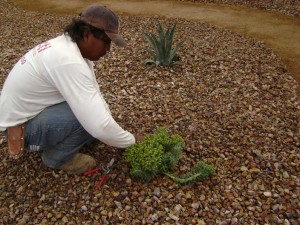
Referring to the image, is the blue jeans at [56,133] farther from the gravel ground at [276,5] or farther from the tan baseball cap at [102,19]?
the gravel ground at [276,5]

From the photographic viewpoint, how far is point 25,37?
19.8 ft

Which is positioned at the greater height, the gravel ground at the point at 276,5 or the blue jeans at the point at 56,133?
the gravel ground at the point at 276,5

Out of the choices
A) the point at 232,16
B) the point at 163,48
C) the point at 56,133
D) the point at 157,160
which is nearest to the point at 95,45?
the point at 56,133

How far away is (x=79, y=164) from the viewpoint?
2.88m

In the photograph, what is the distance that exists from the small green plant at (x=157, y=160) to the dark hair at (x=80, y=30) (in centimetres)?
93

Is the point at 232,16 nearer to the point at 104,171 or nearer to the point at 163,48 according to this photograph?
the point at 163,48

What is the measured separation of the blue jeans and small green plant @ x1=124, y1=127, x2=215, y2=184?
44cm

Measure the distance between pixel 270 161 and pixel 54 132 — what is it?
76.3 inches

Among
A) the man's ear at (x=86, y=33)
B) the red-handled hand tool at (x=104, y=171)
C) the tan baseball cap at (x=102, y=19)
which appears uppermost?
the tan baseball cap at (x=102, y=19)

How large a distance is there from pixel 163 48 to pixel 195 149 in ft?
6.05

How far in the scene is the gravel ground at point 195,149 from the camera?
2654mm

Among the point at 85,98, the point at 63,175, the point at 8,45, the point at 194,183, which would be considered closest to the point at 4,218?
the point at 63,175

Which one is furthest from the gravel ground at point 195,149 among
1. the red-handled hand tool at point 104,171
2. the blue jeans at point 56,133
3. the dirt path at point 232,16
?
the dirt path at point 232,16

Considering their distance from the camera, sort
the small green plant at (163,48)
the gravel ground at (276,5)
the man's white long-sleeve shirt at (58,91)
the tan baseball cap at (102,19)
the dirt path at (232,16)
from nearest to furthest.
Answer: the man's white long-sleeve shirt at (58,91) → the tan baseball cap at (102,19) → the small green plant at (163,48) → the dirt path at (232,16) → the gravel ground at (276,5)
